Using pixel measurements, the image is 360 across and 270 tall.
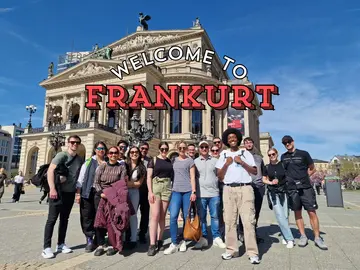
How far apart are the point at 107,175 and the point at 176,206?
1.27 meters

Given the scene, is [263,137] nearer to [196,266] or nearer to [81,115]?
[81,115]

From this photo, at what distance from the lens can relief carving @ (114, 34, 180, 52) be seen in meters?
38.0

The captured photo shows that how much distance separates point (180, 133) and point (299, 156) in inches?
1112

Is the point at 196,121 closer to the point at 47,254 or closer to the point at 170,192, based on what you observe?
the point at 170,192

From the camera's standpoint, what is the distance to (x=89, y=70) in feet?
114

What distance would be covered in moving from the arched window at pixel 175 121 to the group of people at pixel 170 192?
28.5 metres

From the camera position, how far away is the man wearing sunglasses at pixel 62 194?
4.17m

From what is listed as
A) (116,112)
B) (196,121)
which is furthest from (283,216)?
(116,112)

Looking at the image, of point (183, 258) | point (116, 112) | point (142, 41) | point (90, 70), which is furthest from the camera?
point (142, 41)

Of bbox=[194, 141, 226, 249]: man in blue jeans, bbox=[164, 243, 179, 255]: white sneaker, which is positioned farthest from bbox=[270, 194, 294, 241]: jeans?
bbox=[164, 243, 179, 255]: white sneaker

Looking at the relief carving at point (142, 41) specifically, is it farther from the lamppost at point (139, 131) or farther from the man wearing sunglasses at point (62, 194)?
the man wearing sunglasses at point (62, 194)

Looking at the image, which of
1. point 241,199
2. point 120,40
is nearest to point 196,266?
point 241,199
